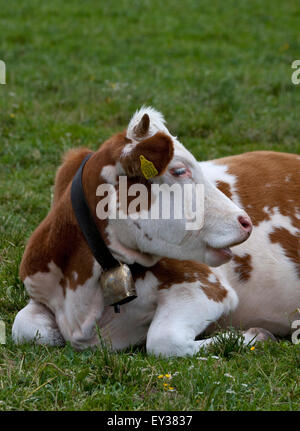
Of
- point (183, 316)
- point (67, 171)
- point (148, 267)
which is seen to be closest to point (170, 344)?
point (183, 316)

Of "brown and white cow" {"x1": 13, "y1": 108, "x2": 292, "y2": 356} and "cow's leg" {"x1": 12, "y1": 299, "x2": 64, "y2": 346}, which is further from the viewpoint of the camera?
"cow's leg" {"x1": 12, "y1": 299, "x2": 64, "y2": 346}

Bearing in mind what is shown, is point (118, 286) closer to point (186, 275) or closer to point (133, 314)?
point (133, 314)

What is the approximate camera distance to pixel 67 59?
43.0 ft

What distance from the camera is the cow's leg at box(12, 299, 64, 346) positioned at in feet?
15.9

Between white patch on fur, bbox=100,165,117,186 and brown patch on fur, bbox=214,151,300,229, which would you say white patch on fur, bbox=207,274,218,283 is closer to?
brown patch on fur, bbox=214,151,300,229

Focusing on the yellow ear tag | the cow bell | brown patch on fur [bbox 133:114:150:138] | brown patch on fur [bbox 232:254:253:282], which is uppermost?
brown patch on fur [bbox 133:114:150:138]

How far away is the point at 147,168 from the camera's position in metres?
4.36

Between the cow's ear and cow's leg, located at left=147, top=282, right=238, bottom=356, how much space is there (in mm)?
828

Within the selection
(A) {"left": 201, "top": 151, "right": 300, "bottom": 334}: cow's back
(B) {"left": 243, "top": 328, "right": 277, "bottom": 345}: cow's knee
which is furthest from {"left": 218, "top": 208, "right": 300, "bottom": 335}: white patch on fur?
(B) {"left": 243, "top": 328, "right": 277, "bottom": 345}: cow's knee

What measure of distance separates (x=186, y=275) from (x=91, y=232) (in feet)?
2.29

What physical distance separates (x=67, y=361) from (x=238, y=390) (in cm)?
104

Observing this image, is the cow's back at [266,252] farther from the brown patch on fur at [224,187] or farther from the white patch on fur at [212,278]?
the white patch on fur at [212,278]

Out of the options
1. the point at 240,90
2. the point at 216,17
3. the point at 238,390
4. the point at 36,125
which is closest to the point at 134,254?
the point at 238,390

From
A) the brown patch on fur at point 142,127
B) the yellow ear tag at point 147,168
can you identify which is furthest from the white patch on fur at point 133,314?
the brown patch on fur at point 142,127
